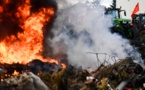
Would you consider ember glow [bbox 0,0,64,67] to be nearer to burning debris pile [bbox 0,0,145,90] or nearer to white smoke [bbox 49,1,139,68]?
burning debris pile [bbox 0,0,145,90]

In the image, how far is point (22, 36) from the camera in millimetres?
13445

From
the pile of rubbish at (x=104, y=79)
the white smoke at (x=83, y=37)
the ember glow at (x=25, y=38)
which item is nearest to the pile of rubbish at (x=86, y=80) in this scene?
the pile of rubbish at (x=104, y=79)

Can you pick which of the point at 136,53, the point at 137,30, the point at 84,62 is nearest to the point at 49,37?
the point at 84,62

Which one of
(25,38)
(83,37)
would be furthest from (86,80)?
(83,37)

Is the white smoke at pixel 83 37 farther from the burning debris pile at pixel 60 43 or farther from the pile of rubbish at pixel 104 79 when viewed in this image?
the pile of rubbish at pixel 104 79

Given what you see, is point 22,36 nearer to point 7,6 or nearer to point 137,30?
point 7,6

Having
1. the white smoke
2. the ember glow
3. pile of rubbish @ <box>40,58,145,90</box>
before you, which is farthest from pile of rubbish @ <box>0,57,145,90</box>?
the white smoke

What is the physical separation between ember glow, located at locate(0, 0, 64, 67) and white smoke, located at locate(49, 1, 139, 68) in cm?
116

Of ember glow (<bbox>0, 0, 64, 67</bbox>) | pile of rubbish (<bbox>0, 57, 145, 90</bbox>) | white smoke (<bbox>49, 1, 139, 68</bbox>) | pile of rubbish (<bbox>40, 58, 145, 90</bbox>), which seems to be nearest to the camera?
pile of rubbish (<bbox>0, 57, 145, 90</bbox>)

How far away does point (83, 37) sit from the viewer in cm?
1513

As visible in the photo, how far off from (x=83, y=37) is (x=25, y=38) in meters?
3.08

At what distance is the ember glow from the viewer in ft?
42.2

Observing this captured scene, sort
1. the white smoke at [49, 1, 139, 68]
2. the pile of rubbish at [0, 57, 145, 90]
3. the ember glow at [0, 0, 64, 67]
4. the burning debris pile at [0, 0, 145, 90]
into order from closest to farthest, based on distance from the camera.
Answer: the pile of rubbish at [0, 57, 145, 90], the burning debris pile at [0, 0, 145, 90], the ember glow at [0, 0, 64, 67], the white smoke at [49, 1, 139, 68]

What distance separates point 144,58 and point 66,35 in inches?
160
